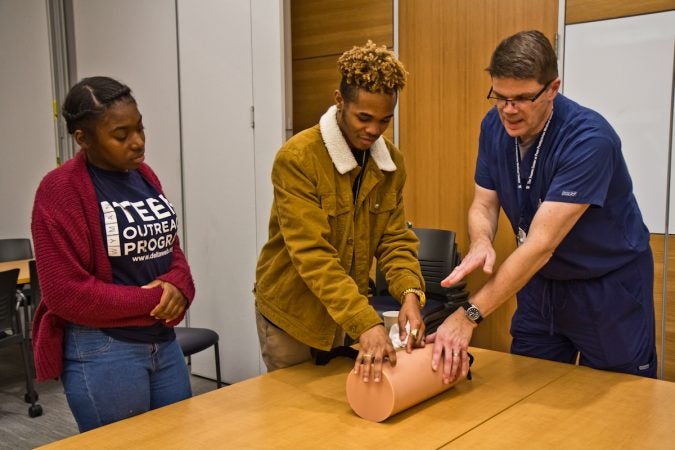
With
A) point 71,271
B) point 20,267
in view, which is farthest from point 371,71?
point 20,267

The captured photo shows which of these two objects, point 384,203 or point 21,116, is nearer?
point 384,203

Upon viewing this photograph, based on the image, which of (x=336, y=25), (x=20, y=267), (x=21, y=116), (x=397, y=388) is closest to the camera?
(x=397, y=388)

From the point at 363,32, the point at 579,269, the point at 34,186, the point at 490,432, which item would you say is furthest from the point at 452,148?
the point at 34,186

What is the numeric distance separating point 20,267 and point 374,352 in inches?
135

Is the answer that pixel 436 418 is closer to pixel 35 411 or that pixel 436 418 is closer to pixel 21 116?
pixel 35 411

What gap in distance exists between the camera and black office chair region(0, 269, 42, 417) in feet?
10.8

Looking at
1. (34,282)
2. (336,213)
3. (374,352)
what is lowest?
(34,282)

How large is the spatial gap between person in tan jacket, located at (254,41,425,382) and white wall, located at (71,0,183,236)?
8.67ft

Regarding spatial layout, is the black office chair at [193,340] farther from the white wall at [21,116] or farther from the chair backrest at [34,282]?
the white wall at [21,116]

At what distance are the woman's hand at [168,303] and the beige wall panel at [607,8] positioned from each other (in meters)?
2.48

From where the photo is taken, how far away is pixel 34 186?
541 centimetres

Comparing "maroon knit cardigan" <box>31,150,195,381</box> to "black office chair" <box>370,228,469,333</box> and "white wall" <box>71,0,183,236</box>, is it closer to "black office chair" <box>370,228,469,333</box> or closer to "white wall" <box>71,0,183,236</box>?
"black office chair" <box>370,228,469,333</box>

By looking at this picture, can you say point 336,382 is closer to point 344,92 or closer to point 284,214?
point 284,214

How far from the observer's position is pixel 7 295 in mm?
3330
